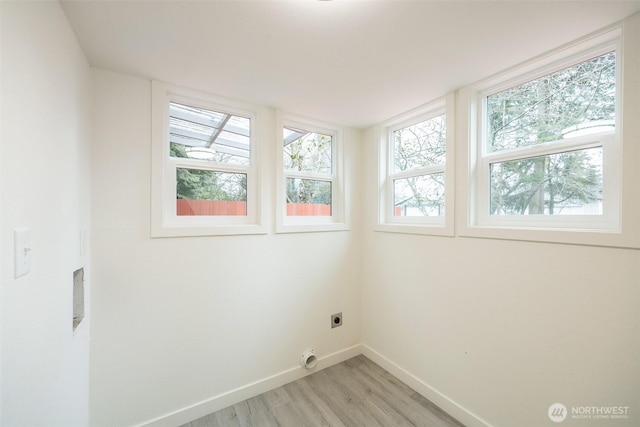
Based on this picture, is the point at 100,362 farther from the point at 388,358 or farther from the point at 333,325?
the point at 388,358

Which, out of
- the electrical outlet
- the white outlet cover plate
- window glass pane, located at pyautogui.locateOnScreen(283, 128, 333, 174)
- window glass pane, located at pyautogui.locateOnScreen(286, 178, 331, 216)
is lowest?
the electrical outlet

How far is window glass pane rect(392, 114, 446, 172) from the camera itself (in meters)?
2.04

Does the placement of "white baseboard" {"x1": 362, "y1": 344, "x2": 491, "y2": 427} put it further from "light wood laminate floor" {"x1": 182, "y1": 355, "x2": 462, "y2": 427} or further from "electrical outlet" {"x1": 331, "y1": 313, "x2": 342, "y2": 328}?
"electrical outlet" {"x1": 331, "y1": 313, "x2": 342, "y2": 328}

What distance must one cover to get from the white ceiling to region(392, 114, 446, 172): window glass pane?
0.39m

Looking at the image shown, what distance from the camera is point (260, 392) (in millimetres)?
2000

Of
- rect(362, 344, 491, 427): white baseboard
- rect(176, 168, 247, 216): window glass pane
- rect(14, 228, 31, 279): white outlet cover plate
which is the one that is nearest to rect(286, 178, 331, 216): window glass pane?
rect(176, 168, 247, 216): window glass pane

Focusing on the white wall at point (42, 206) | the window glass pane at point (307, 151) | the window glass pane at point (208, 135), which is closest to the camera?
the white wall at point (42, 206)

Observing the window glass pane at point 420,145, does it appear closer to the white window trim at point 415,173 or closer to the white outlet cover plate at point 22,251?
the white window trim at point 415,173

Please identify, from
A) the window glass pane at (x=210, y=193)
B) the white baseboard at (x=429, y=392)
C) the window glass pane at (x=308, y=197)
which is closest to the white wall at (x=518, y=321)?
the white baseboard at (x=429, y=392)

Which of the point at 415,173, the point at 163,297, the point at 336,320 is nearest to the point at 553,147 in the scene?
the point at 415,173

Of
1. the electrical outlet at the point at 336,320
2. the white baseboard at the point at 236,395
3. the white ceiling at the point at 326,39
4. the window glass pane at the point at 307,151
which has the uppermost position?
the white ceiling at the point at 326,39

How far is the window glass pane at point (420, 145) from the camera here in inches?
80.5

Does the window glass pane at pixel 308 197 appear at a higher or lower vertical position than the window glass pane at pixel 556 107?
lower

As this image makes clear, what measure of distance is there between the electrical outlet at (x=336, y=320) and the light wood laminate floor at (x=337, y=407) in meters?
0.41
